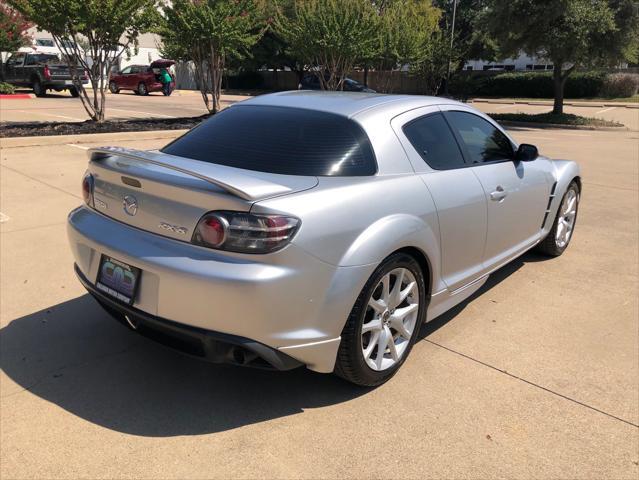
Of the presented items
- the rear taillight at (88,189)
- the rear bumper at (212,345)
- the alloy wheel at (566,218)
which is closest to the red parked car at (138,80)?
the alloy wheel at (566,218)

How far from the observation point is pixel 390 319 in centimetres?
303

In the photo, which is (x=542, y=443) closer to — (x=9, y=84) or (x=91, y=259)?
(x=91, y=259)

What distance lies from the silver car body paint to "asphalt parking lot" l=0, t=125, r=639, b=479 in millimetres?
424

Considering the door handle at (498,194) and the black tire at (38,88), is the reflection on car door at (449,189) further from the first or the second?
the black tire at (38,88)

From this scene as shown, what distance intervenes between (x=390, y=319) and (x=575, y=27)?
61.8ft

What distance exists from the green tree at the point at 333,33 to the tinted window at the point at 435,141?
49.8 ft

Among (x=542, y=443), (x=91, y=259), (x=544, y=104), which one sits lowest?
(x=542, y=443)

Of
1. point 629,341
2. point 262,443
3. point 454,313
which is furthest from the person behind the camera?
point 454,313

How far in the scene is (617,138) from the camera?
16.3m

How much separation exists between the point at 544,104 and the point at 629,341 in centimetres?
3209

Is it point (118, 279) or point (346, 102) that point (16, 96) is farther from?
point (118, 279)

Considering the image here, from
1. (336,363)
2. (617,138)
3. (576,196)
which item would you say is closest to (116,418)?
(336,363)

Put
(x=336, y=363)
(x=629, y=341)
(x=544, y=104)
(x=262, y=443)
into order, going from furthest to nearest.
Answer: (x=544, y=104) → (x=629, y=341) → (x=336, y=363) → (x=262, y=443)

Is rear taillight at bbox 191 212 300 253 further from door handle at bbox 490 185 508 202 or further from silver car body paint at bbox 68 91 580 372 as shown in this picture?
door handle at bbox 490 185 508 202
